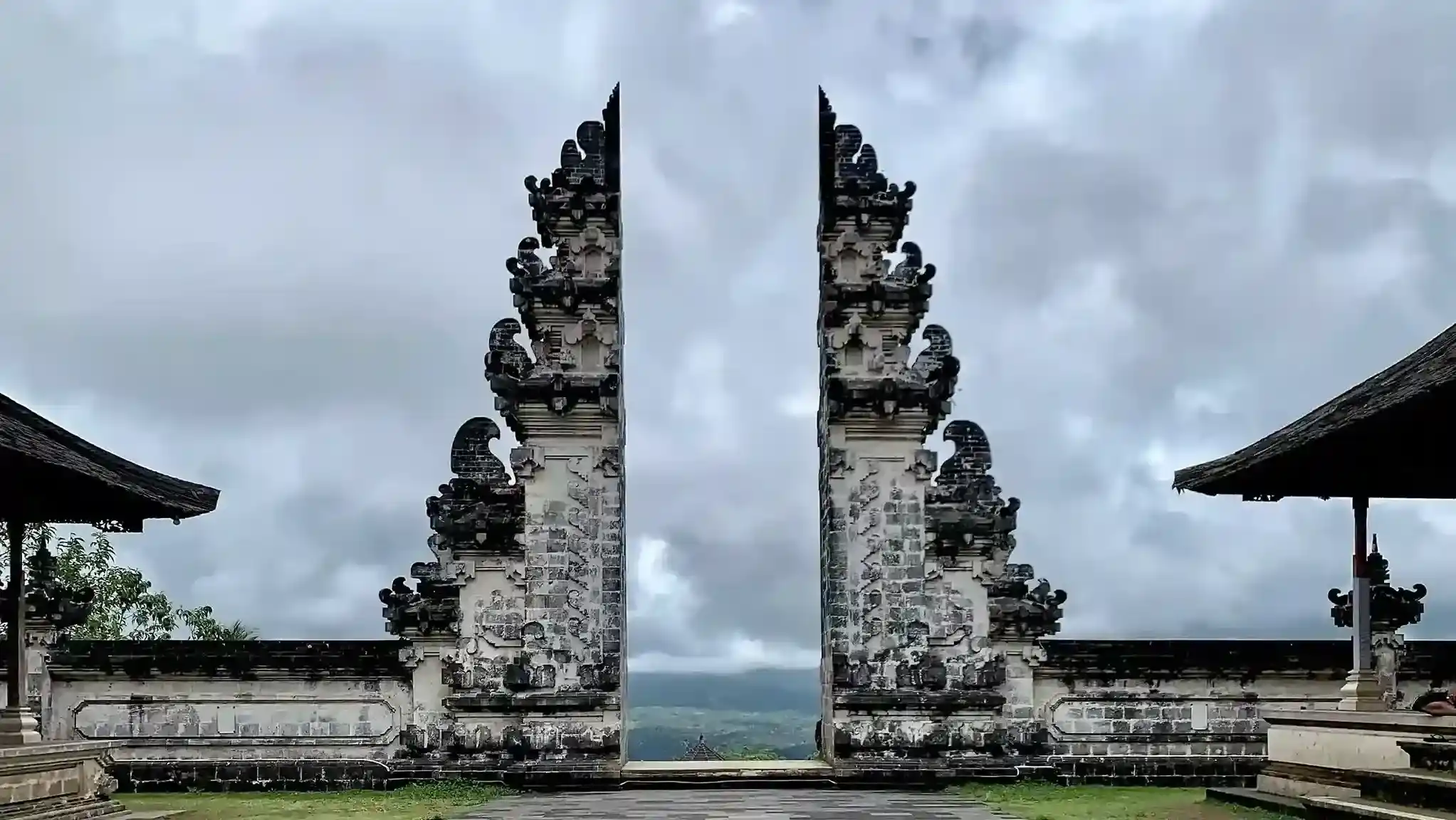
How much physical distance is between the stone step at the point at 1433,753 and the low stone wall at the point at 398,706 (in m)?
6.66

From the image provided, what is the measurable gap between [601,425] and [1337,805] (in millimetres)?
10527

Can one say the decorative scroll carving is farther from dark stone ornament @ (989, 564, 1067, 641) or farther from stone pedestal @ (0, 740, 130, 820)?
dark stone ornament @ (989, 564, 1067, 641)

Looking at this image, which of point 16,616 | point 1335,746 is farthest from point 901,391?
point 16,616

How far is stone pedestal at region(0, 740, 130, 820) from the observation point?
1328 cm

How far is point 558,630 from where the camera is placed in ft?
65.1

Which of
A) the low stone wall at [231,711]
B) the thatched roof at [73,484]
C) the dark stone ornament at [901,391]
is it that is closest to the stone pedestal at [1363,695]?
the dark stone ornament at [901,391]

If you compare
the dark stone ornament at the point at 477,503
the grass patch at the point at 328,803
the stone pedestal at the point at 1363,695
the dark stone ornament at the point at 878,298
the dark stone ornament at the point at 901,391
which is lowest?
the grass patch at the point at 328,803

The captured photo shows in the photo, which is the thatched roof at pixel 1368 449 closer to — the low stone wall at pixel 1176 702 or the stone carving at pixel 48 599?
the low stone wall at pixel 1176 702

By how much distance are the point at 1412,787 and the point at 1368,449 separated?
373 centimetres

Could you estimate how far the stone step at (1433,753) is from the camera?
12.4 metres

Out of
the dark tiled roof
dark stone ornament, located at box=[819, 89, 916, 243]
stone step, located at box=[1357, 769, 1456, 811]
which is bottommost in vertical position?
the dark tiled roof

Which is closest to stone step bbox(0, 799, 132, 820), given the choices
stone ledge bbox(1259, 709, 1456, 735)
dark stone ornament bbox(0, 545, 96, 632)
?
dark stone ornament bbox(0, 545, 96, 632)

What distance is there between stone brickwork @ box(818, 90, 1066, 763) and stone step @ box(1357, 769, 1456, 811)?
6.62m

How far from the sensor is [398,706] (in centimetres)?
1959
